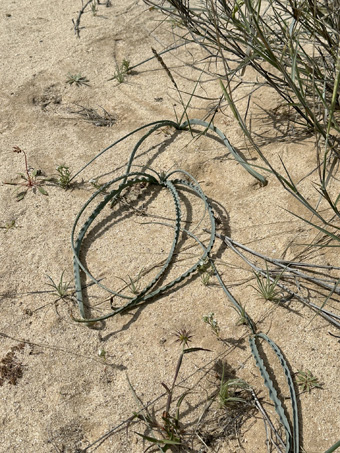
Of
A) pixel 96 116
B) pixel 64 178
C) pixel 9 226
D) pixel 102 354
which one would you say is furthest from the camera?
pixel 96 116

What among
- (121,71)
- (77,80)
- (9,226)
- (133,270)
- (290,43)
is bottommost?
(9,226)

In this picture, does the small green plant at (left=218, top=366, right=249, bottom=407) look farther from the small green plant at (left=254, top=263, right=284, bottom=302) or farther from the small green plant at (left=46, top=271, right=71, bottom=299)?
the small green plant at (left=46, top=271, right=71, bottom=299)

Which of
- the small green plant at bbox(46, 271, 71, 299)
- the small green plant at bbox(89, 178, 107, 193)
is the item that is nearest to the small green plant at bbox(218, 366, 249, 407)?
the small green plant at bbox(46, 271, 71, 299)

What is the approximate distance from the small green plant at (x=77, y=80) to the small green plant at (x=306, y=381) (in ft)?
7.19

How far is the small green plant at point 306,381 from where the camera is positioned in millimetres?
1834

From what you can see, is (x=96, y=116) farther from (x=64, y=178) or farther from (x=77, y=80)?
(x=64, y=178)

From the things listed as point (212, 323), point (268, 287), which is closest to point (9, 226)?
point (212, 323)

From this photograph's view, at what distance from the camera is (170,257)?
2.25 meters

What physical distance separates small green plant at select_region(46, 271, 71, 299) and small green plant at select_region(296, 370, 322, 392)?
3.15 ft

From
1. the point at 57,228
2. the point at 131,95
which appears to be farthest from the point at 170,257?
the point at 131,95

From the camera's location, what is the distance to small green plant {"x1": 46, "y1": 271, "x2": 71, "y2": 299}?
2168 millimetres

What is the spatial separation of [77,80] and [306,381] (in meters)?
2.26

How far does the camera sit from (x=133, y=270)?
89.6 inches

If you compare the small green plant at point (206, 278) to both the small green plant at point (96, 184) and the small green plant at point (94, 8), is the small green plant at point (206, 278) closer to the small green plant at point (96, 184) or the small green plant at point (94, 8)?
the small green plant at point (96, 184)
